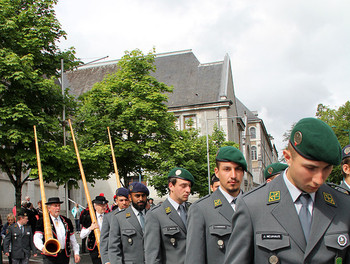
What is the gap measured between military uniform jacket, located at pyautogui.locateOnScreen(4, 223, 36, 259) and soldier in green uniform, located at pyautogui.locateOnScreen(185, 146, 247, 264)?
1058cm

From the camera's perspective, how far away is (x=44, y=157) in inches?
648

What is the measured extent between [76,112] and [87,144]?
8.11m

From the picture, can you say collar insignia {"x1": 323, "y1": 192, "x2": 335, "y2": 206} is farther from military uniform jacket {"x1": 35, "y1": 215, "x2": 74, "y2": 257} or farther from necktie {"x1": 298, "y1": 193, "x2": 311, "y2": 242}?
military uniform jacket {"x1": 35, "y1": 215, "x2": 74, "y2": 257}

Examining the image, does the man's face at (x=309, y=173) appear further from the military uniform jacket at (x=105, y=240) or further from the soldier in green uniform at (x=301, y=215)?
the military uniform jacket at (x=105, y=240)

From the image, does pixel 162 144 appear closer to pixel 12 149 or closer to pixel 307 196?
pixel 12 149

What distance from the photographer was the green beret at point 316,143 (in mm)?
2389

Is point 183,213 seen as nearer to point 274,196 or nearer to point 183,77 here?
point 274,196

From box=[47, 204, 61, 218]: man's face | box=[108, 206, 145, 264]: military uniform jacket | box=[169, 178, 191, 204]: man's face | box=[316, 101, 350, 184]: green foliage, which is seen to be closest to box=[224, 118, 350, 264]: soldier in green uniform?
box=[169, 178, 191, 204]: man's face

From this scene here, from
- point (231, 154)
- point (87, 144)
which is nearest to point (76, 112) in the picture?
point (87, 144)

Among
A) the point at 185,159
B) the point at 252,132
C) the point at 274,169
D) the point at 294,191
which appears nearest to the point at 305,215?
the point at 294,191

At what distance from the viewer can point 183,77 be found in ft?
191

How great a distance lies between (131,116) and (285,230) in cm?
2628

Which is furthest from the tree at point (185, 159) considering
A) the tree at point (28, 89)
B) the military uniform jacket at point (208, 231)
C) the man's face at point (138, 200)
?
the military uniform jacket at point (208, 231)

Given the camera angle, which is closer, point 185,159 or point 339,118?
point 185,159
